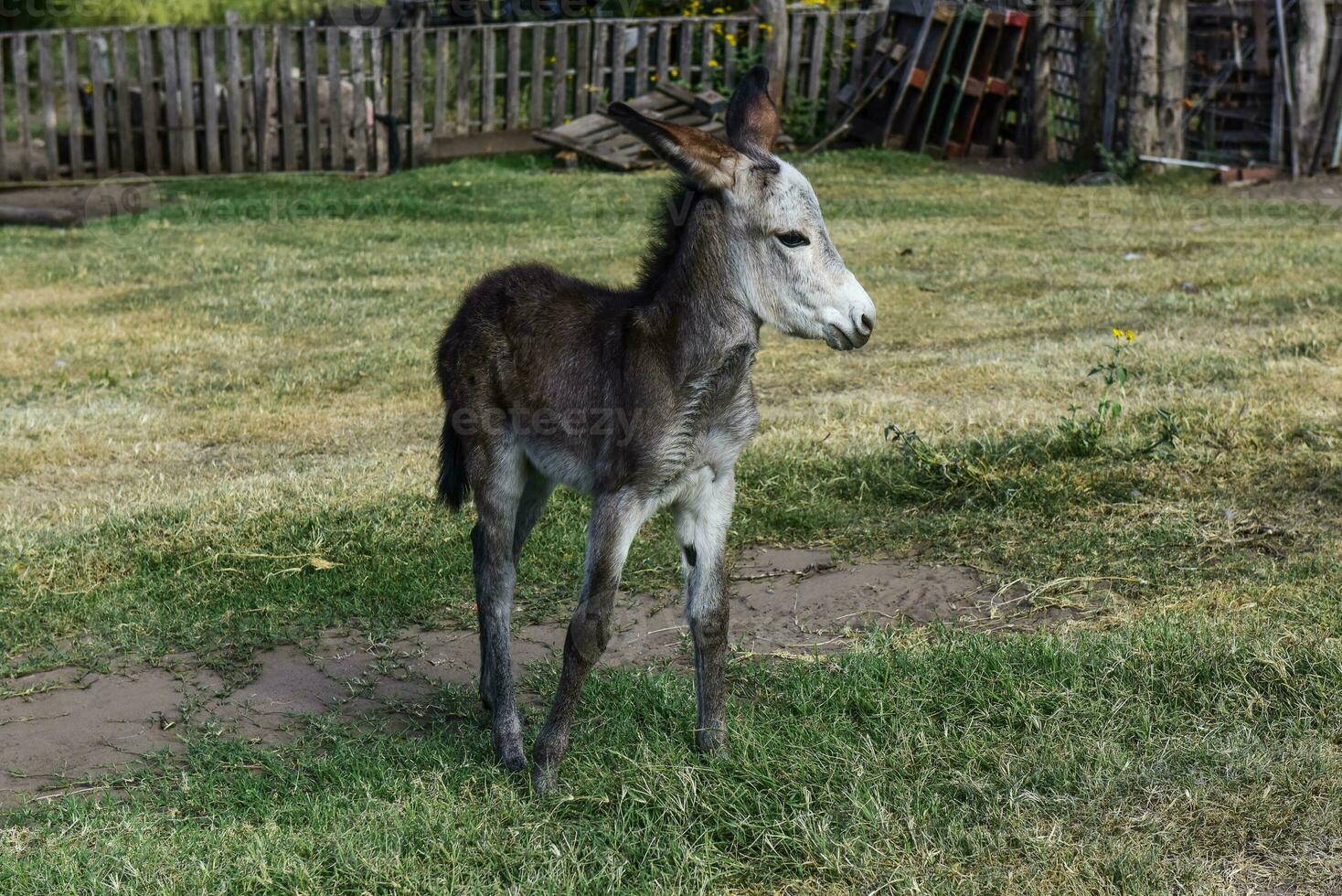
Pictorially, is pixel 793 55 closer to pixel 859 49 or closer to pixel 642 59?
pixel 859 49

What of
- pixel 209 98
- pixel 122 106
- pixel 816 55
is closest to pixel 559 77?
pixel 816 55

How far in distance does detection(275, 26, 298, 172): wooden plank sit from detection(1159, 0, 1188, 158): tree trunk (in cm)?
954

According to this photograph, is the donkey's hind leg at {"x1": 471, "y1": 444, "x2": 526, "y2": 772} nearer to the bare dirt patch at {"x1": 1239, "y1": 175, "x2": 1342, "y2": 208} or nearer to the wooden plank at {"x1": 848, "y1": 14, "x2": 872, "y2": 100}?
the bare dirt patch at {"x1": 1239, "y1": 175, "x2": 1342, "y2": 208}

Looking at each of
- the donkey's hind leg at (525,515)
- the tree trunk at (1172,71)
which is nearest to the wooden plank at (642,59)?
the tree trunk at (1172,71)

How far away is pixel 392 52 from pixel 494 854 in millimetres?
14272

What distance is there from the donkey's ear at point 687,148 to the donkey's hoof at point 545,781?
178 centimetres

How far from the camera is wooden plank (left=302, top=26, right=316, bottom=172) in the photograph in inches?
635

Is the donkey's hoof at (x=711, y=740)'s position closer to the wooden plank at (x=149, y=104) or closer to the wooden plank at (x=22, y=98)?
the wooden plank at (x=149, y=104)

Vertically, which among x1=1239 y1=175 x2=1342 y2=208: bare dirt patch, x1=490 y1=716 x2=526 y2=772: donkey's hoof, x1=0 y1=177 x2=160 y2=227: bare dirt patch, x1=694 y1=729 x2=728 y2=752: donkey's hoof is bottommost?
x1=0 y1=177 x2=160 y2=227: bare dirt patch

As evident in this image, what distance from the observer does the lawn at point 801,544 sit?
3.91m

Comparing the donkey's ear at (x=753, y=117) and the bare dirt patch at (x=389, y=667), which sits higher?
the donkey's ear at (x=753, y=117)

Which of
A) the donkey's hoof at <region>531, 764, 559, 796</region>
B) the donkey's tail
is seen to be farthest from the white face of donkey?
the donkey's hoof at <region>531, 764, 559, 796</region>

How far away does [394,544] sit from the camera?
6.34 meters

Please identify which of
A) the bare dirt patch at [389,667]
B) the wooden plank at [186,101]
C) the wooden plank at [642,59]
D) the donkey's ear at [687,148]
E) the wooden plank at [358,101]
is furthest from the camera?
the wooden plank at [642,59]
